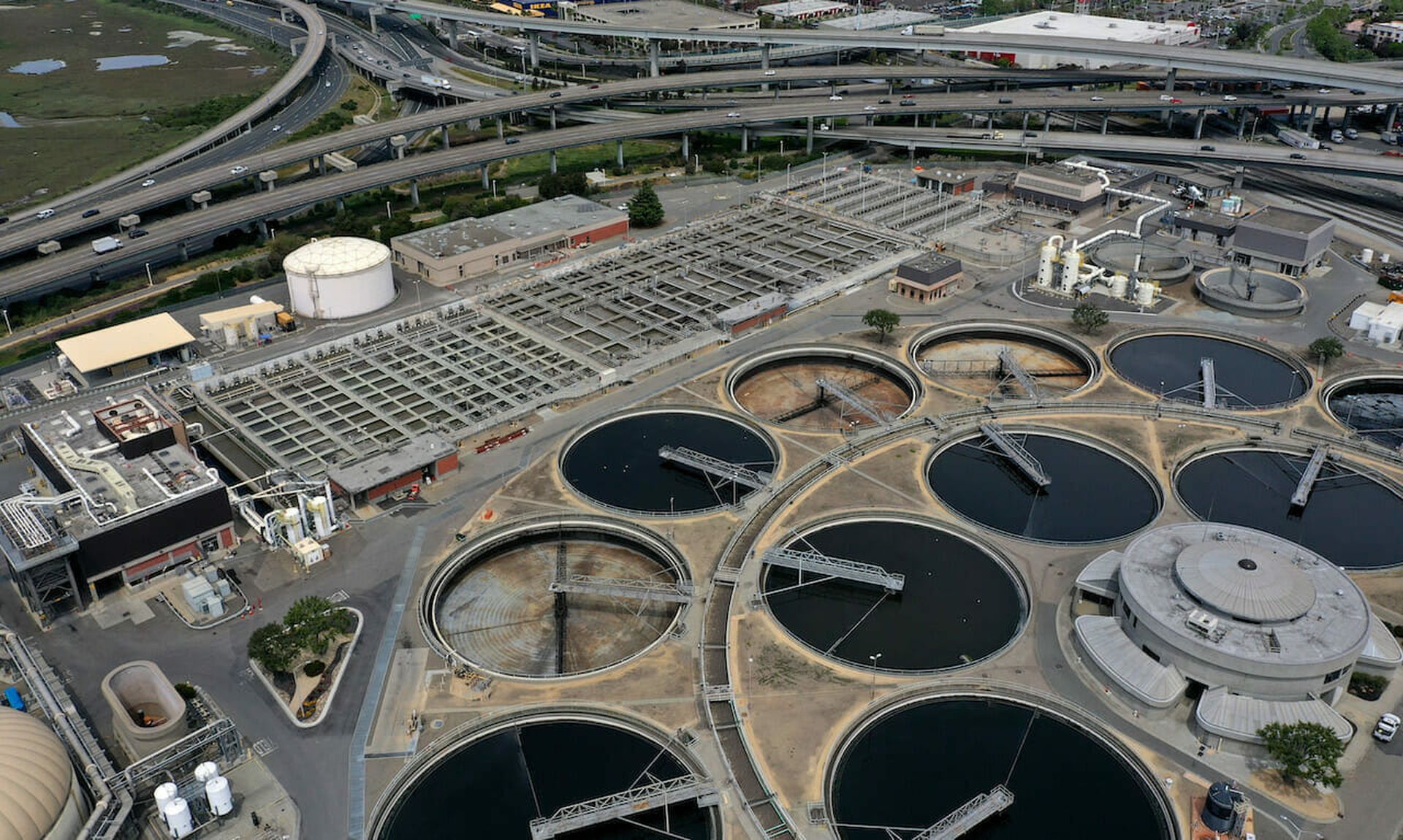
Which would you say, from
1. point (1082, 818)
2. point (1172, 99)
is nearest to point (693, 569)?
point (1082, 818)

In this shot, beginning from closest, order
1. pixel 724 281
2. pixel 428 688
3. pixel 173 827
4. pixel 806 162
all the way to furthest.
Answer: pixel 173 827 → pixel 428 688 → pixel 724 281 → pixel 806 162

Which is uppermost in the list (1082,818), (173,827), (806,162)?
(806,162)

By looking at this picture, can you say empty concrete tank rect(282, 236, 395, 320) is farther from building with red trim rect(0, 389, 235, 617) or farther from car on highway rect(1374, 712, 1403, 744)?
car on highway rect(1374, 712, 1403, 744)

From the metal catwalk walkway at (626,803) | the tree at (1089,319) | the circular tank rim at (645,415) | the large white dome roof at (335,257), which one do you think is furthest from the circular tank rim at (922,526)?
the large white dome roof at (335,257)

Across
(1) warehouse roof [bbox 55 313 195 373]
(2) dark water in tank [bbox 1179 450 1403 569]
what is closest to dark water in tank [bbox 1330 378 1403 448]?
(2) dark water in tank [bbox 1179 450 1403 569]

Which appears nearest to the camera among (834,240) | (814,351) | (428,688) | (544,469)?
(428,688)

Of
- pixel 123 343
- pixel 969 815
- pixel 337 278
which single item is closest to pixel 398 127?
pixel 337 278

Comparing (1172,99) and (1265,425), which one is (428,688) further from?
(1172,99)

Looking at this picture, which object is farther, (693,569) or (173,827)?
(693,569)
